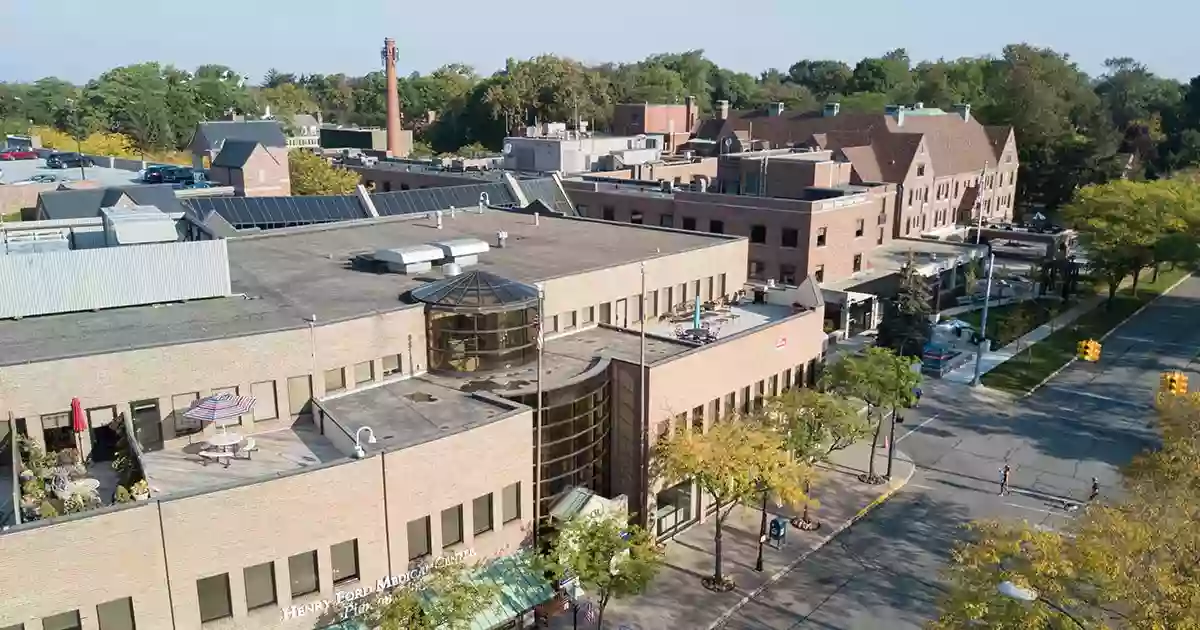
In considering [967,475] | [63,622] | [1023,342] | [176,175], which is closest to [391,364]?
[63,622]

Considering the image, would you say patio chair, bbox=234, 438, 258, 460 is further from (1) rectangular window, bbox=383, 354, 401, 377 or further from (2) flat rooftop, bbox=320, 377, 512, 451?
(1) rectangular window, bbox=383, 354, 401, 377

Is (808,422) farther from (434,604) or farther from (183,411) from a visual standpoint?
(183,411)

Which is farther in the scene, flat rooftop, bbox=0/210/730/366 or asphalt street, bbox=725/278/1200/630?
asphalt street, bbox=725/278/1200/630

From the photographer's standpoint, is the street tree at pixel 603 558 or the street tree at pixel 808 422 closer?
the street tree at pixel 603 558

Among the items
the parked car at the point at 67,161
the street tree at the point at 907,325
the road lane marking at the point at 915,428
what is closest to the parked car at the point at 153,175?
the parked car at the point at 67,161

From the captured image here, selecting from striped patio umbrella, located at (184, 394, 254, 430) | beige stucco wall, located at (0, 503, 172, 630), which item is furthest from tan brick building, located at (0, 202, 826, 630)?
striped patio umbrella, located at (184, 394, 254, 430)

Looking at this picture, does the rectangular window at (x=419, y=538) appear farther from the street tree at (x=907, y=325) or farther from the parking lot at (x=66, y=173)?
the parking lot at (x=66, y=173)
